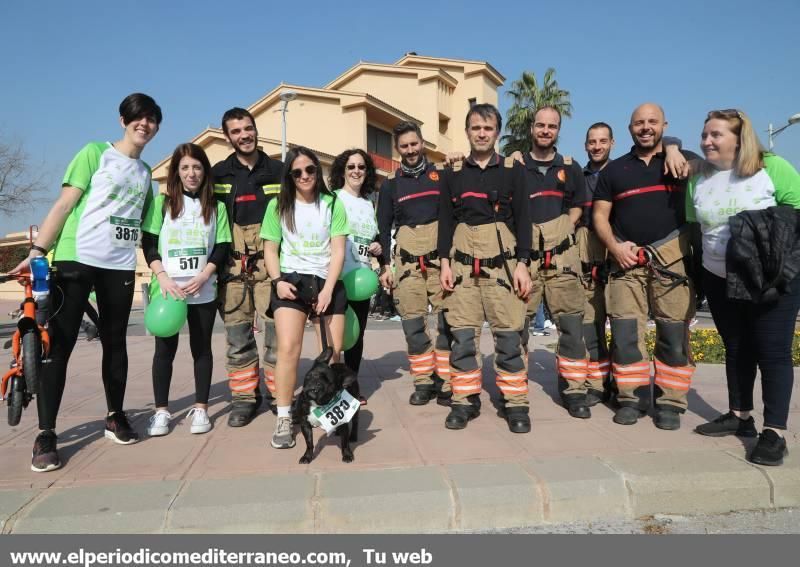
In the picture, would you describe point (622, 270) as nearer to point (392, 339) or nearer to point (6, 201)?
point (392, 339)

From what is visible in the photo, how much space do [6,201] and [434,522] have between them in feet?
78.8

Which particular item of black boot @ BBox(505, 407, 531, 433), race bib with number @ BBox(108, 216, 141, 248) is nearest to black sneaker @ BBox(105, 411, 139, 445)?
race bib with number @ BBox(108, 216, 141, 248)

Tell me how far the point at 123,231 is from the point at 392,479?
8.43ft

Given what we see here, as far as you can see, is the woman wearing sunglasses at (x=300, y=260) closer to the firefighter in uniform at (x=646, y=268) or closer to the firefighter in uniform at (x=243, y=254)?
the firefighter in uniform at (x=243, y=254)

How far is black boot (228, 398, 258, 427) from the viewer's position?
4.24 meters

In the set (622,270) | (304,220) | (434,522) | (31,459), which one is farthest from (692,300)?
(31,459)

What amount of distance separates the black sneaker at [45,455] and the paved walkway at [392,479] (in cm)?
8

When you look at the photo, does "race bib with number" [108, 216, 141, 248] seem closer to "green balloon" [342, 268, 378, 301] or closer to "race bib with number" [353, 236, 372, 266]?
"green balloon" [342, 268, 378, 301]

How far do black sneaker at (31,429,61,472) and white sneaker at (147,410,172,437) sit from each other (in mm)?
696

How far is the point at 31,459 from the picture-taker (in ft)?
11.4

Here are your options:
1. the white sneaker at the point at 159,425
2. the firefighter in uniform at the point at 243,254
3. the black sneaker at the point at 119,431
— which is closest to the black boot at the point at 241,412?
the firefighter in uniform at the point at 243,254

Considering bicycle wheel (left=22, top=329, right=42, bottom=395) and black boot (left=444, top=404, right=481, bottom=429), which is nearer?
bicycle wheel (left=22, top=329, right=42, bottom=395)

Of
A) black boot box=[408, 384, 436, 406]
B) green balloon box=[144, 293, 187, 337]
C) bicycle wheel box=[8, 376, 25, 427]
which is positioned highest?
green balloon box=[144, 293, 187, 337]

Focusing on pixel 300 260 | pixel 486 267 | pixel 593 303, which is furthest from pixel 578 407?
pixel 300 260
